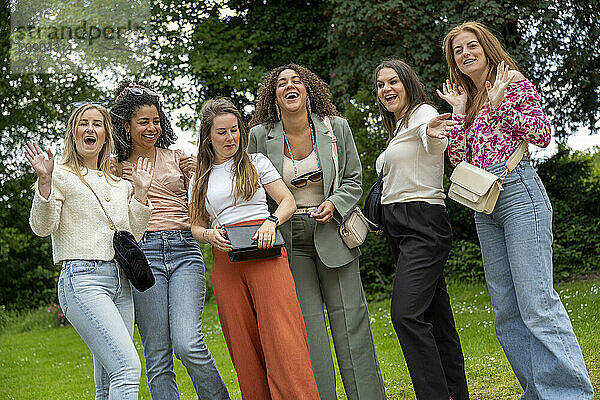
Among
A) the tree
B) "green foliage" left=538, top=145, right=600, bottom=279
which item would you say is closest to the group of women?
"green foliage" left=538, top=145, right=600, bottom=279

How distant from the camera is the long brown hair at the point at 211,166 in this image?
3988mm

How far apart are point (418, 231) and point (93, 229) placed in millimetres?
1916

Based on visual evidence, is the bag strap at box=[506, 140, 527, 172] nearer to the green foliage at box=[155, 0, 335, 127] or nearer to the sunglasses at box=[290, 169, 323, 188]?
the sunglasses at box=[290, 169, 323, 188]

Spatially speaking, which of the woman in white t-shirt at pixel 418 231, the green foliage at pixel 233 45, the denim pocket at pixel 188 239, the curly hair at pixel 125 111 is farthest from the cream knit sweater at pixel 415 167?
the green foliage at pixel 233 45

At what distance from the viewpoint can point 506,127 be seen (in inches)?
148

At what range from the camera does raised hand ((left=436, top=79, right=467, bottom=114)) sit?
4.07 m

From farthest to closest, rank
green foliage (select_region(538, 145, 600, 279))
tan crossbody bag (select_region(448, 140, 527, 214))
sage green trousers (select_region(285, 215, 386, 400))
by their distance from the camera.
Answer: green foliage (select_region(538, 145, 600, 279))
sage green trousers (select_region(285, 215, 386, 400))
tan crossbody bag (select_region(448, 140, 527, 214))

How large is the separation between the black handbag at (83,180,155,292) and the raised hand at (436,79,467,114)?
6.90ft

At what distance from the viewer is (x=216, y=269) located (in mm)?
4078

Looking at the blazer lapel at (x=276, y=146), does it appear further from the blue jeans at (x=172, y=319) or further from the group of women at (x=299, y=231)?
the blue jeans at (x=172, y=319)

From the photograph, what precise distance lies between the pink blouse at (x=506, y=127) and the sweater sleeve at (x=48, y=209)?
2373 millimetres

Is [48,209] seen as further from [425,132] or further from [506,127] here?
[506,127]

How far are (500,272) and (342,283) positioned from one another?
996 millimetres

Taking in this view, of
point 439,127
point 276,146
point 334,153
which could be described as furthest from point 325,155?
point 439,127
